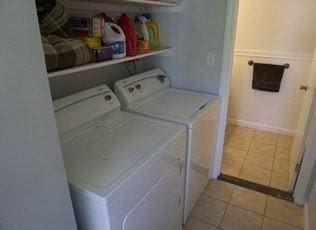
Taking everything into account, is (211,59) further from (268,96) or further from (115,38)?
(268,96)

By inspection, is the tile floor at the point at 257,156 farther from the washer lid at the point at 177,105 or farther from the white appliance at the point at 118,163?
the white appliance at the point at 118,163

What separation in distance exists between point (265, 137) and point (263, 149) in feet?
1.22

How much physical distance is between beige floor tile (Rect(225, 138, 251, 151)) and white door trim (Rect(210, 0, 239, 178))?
29.3 inches

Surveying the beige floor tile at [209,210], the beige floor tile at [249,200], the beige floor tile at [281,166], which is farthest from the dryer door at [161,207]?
the beige floor tile at [281,166]

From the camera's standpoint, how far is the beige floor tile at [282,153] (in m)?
2.85

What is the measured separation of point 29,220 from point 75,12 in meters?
1.31

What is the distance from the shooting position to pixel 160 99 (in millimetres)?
2066

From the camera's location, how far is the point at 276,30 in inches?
117

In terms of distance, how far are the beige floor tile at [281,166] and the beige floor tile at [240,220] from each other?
0.82 m

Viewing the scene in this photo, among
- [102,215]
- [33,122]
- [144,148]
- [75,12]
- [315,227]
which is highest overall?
[75,12]

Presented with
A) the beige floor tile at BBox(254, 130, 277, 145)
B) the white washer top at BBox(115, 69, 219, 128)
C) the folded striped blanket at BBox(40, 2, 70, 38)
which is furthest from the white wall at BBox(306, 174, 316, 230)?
the folded striped blanket at BBox(40, 2, 70, 38)

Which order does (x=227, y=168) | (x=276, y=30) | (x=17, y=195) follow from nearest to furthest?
(x=17, y=195)
(x=227, y=168)
(x=276, y=30)

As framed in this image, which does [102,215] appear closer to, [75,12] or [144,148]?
[144,148]

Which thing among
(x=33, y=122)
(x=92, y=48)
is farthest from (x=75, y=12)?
(x=33, y=122)
